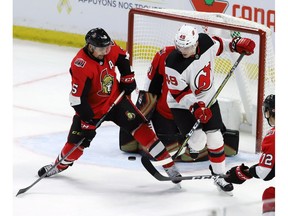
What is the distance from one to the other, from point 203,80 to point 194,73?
71mm

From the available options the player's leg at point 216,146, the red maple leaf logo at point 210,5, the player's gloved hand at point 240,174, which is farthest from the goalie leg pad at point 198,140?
the red maple leaf logo at point 210,5

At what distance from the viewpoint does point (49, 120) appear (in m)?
5.44

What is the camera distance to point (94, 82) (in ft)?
12.8

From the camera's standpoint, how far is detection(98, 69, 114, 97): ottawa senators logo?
390cm

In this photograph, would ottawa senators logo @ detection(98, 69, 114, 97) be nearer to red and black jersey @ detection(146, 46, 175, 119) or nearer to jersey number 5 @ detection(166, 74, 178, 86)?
jersey number 5 @ detection(166, 74, 178, 86)

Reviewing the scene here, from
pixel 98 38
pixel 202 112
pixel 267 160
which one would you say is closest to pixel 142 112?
pixel 202 112

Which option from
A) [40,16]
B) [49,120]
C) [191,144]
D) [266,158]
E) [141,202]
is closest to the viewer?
[266,158]

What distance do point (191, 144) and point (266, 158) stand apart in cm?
114

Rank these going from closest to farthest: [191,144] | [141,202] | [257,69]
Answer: [141,202] < [191,144] < [257,69]

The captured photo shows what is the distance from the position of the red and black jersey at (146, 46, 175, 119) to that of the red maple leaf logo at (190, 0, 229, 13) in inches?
73.0

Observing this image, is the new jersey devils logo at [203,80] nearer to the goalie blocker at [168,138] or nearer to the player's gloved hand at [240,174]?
the goalie blocker at [168,138]

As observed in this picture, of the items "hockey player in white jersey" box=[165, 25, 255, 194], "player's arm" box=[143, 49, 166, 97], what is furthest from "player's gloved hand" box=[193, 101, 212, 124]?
"player's arm" box=[143, 49, 166, 97]
